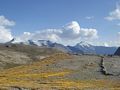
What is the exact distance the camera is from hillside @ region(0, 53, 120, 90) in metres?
87.3

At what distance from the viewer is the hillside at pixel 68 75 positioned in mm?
87312

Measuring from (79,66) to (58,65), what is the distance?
8836 millimetres

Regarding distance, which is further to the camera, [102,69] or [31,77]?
[102,69]

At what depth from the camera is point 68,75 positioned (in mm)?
113125

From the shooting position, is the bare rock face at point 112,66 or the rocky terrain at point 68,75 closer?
the rocky terrain at point 68,75

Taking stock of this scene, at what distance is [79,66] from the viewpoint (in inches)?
5236

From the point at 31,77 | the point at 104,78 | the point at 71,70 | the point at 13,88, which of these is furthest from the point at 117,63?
the point at 13,88

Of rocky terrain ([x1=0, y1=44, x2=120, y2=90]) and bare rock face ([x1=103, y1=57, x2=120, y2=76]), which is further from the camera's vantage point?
bare rock face ([x1=103, y1=57, x2=120, y2=76])

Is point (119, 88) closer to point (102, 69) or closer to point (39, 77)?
point (39, 77)

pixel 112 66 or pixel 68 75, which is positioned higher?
pixel 112 66

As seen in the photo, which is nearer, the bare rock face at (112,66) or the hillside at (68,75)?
the hillside at (68,75)

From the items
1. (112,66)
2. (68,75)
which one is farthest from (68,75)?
(112,66)

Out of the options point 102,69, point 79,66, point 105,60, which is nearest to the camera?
point 102,69

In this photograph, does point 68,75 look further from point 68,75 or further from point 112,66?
point 112,66
